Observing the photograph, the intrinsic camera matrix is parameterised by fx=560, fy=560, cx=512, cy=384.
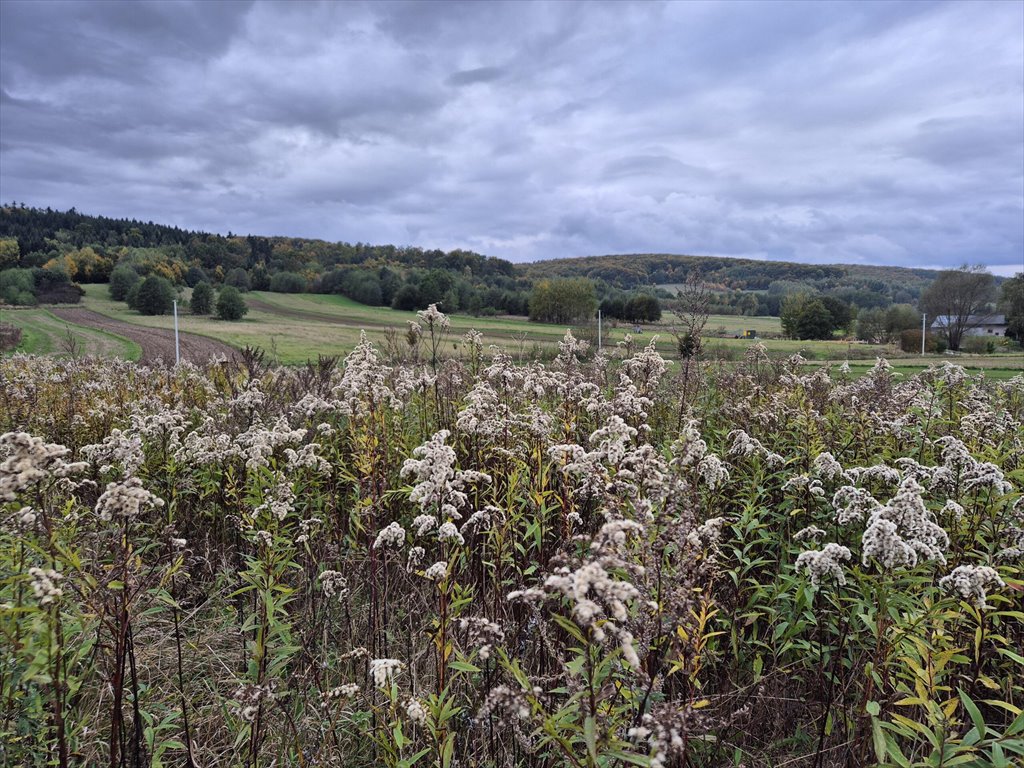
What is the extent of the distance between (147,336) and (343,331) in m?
Result: 15.6

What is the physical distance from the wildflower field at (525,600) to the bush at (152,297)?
229 ft

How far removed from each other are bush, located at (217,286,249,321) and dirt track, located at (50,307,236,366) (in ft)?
33.0

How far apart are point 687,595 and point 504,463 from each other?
9.50 ft

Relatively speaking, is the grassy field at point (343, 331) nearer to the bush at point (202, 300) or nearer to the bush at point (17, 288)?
the bush at point (202, 300)

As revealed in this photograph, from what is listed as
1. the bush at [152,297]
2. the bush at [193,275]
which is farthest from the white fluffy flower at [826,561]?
the bush at [193,275]

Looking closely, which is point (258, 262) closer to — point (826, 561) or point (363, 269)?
point (363, 269)

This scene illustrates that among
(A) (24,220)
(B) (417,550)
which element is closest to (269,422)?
(B) (417,550)

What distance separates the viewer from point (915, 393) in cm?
731

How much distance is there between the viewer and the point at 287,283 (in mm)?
96188

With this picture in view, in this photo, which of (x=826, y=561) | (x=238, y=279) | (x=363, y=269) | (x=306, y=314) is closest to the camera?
(x=826, y=561)

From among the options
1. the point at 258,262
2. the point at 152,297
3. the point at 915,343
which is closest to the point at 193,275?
the point at 258,262

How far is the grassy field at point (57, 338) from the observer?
1213 inches

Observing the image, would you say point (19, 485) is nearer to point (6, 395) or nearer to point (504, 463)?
point (504, 463)

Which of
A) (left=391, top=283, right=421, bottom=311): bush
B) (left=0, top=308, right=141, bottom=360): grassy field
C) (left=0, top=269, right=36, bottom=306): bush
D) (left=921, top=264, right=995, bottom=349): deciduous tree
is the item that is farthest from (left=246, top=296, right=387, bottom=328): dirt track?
(left=921, top=264, right=995, bottom=349): deciduous tree
